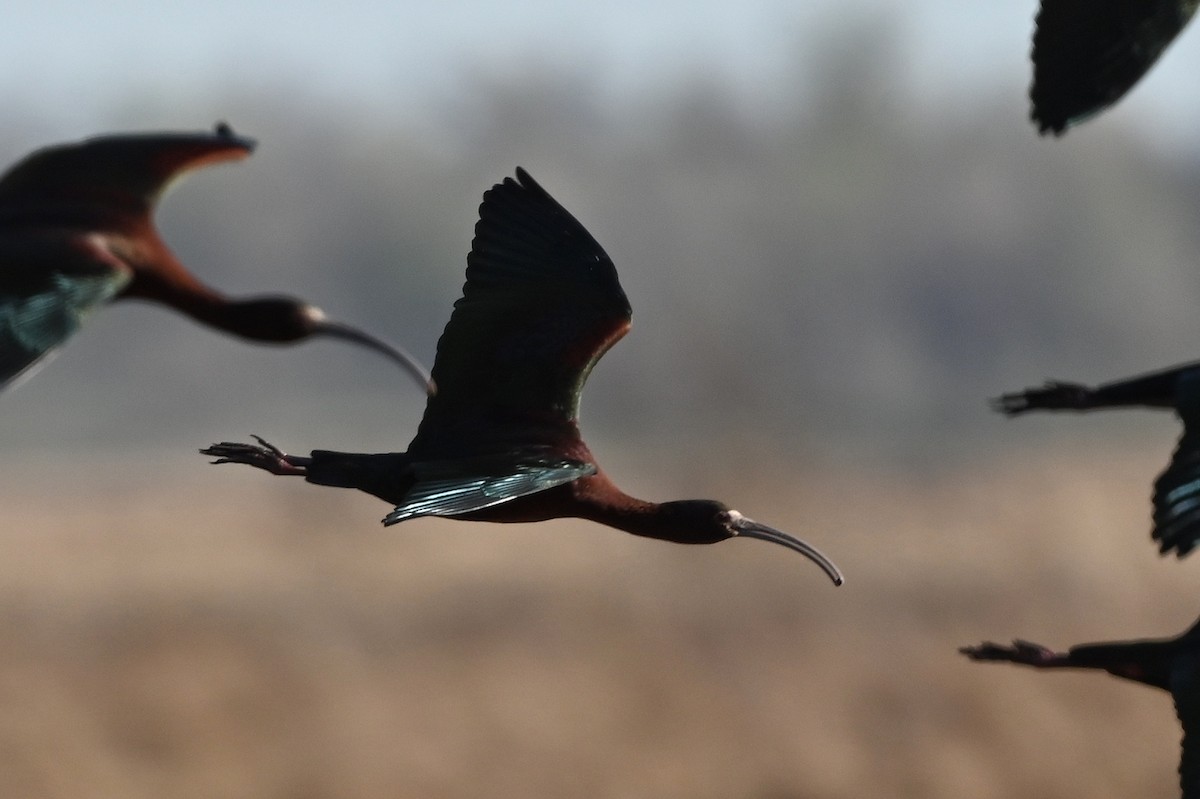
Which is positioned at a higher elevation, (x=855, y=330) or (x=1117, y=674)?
(x=855, y=330)

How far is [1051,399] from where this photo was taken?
26.8 feet

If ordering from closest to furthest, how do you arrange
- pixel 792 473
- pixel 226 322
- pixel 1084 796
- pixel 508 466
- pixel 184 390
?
1. pixel 226 322
2. pixel 508 466
3. pixel 1084 796
4. pixel 792 473
5. pixel 184 390

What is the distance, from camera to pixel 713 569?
106ft

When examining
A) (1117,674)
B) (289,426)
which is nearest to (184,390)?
(289,426)

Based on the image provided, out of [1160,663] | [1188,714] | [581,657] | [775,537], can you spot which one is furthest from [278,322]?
[581,657]

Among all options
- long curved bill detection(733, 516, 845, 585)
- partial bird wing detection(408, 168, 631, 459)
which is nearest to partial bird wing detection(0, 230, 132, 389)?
partial bird wing detection(408, 168, 631, 459)

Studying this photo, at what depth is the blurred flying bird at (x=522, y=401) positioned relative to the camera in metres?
7.59

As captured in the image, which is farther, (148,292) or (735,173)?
(735,173)

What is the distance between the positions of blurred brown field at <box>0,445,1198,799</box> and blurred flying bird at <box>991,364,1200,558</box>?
1921 cm

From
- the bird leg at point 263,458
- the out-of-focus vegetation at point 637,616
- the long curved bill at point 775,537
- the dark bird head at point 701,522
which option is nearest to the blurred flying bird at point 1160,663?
the long curved bill at point 775,537

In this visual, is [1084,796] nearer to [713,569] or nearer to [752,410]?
[713,569]

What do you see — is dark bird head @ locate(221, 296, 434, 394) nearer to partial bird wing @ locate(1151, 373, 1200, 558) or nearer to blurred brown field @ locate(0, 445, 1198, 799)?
partial bird wing @ locate(1151, 373, 1200, 558)

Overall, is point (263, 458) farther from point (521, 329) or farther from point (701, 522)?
point (701, 522)

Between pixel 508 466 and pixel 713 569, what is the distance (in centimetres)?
2503
